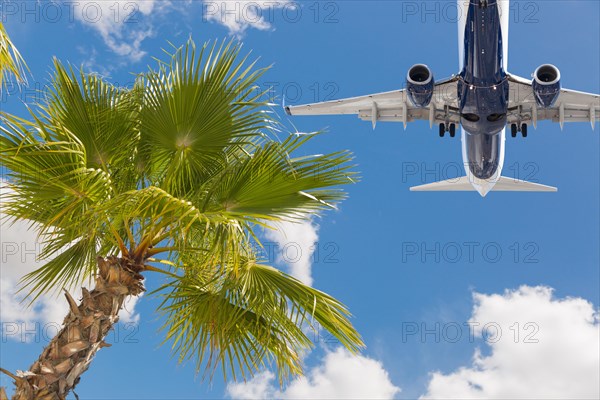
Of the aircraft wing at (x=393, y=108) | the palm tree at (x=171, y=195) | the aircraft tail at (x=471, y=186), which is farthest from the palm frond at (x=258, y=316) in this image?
the aircraft tail at (x=471, y=186)

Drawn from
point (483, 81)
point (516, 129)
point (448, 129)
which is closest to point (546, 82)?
point (483, 81)

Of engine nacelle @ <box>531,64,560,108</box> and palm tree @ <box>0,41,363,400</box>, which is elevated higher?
engine nacelle @ <box>531,64,560,108</box>

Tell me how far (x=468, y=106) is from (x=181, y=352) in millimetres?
14053

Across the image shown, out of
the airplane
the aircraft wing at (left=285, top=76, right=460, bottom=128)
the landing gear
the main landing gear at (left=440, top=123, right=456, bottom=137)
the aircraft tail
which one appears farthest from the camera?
the aircraft tail

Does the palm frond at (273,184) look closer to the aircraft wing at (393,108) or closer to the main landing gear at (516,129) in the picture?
the aircraft wing at (393,108)

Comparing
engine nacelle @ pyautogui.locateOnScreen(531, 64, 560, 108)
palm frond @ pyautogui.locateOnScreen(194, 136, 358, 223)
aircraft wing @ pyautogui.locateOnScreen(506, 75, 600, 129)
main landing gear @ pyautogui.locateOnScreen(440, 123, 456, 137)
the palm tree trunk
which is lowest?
the palm tree trunk

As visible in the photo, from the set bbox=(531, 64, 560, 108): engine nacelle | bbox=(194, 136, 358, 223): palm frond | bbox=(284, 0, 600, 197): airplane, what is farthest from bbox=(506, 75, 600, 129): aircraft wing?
bbox=(194, 136, 358, 223): palm frond

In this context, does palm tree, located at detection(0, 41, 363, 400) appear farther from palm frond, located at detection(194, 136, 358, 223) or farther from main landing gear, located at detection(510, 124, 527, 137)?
main landing gear, located at detection(510, 124, 527, 137)

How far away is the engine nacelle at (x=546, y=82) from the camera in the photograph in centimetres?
1612

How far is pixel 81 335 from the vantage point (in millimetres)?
4742

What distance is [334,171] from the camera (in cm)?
497

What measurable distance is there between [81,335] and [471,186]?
24.2 meters

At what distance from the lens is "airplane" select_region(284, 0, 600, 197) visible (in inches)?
620

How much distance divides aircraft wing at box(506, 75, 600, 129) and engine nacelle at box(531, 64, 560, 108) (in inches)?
85.2
